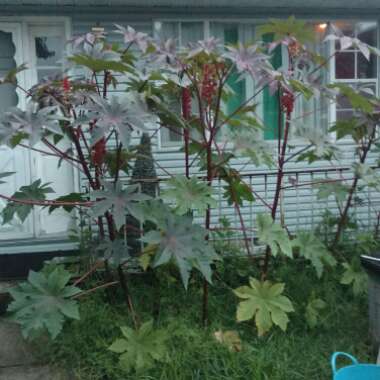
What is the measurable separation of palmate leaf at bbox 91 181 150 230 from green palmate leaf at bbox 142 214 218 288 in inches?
7.0

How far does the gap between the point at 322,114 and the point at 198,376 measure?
4.03m

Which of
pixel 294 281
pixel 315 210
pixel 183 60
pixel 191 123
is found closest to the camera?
pixel 183 60

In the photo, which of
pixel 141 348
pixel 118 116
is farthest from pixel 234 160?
pixel 118 116

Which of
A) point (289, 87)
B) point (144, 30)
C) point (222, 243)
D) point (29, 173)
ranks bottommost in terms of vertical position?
point (222, 243)

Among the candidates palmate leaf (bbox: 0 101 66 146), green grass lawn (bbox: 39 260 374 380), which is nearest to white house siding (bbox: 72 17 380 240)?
green grass lawn (bbox: 39 260 374 380)

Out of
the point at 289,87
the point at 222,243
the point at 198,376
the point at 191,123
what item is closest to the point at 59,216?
the point at 222,243

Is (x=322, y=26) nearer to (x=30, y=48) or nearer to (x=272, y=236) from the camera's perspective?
(x=30, y=48)

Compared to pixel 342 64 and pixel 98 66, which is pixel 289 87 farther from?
pixel 342 64

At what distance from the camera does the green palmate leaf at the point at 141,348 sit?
10.0 feet

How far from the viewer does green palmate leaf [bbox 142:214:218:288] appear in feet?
8.93

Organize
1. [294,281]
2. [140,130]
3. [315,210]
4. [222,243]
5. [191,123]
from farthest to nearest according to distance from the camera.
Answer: [315,210]
[222,243]
[294,281]
[191,123]
[140,130]

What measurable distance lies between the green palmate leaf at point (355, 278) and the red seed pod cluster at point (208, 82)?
6.01 feet

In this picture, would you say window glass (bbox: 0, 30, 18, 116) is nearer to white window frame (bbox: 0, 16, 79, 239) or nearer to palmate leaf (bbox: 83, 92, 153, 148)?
white window frame (bbox: 0, 16, 79, 239)

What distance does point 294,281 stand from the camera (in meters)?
4.18
